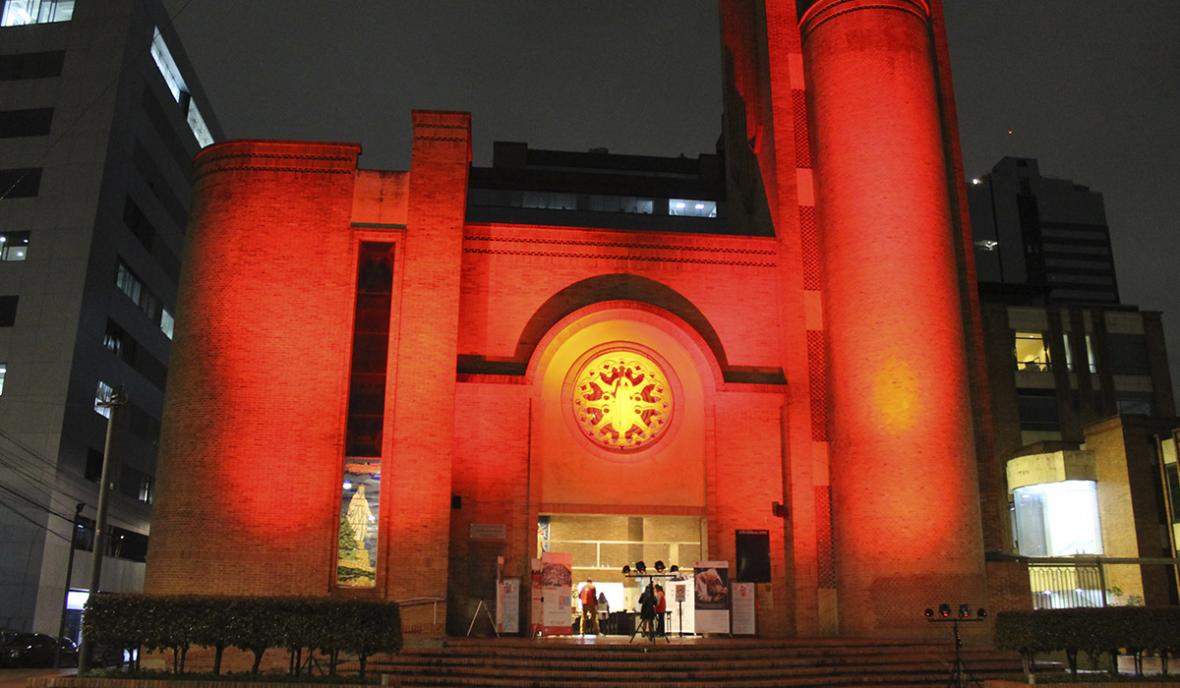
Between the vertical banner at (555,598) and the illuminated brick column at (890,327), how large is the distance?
7114 mm

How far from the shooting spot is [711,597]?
23.2m

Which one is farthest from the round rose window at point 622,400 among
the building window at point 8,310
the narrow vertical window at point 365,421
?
the building window at point 8,310

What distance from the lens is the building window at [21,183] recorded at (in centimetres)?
4578

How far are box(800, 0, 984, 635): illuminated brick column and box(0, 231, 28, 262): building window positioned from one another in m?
35.8

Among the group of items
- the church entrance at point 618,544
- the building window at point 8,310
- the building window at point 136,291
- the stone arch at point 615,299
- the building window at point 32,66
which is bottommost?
the church entrance at point 618,544

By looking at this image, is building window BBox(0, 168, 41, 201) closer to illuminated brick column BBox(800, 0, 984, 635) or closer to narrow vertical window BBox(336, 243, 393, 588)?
A: narrow vertical window BBox(336, 243, 393, 588)

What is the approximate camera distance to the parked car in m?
28.2

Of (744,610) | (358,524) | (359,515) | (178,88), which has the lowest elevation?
(744,610)

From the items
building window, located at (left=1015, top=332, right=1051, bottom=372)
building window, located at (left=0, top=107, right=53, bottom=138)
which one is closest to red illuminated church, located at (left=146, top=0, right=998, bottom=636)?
building window, located at (left=1015, top=332, right=1051, bottom=372)

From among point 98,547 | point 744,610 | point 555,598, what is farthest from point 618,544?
point 98,547

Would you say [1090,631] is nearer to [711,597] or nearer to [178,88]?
[711,597]

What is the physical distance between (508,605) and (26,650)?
1512 centimetres

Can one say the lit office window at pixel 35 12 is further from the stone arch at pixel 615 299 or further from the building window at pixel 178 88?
the stone arch at pixel 615 299

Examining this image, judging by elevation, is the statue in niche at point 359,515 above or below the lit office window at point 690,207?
below
